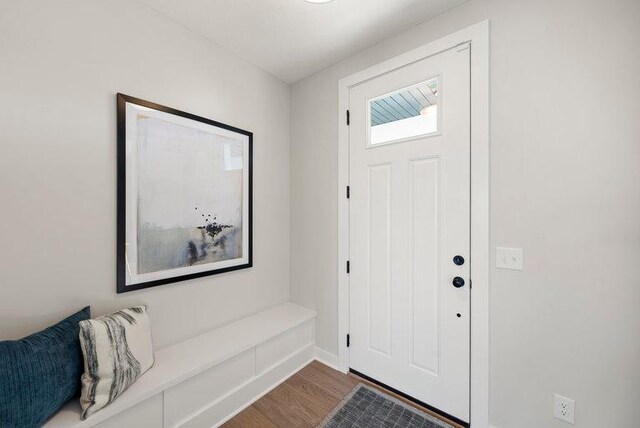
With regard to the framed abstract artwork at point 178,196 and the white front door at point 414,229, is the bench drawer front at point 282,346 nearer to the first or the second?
the white front door at point 414,229

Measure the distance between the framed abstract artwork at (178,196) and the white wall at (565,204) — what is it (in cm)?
185

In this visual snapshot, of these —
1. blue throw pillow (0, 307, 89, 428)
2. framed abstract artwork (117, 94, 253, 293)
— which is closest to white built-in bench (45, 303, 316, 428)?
blue throw pillow (0, 307, 89, 428)

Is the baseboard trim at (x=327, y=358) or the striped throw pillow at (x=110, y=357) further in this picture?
the baseboard trim at (x=327, y=358)

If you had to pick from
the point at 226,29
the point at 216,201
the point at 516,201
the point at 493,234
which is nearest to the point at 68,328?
the point at 216,201

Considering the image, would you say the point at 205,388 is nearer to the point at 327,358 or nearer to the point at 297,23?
the point at 327,358

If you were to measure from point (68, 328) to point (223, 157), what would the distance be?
1395mm

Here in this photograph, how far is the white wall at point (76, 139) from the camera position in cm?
128

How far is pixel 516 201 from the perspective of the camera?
59.7 inches

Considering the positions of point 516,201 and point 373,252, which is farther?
point 373,252

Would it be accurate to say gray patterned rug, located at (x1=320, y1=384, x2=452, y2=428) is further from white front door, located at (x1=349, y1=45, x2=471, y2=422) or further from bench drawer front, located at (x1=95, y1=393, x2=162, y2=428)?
bench drawer front, located at (x1=95, y1=393, x2=162, y2=428)

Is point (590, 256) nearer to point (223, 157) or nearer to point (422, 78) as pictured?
point (422, 78)

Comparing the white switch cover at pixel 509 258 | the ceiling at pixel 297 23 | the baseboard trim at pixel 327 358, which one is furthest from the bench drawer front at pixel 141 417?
the ceiling at pixel 297 23

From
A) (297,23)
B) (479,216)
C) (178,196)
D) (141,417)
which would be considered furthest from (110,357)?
(297,23)

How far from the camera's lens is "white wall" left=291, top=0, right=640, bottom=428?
125 centimetres
